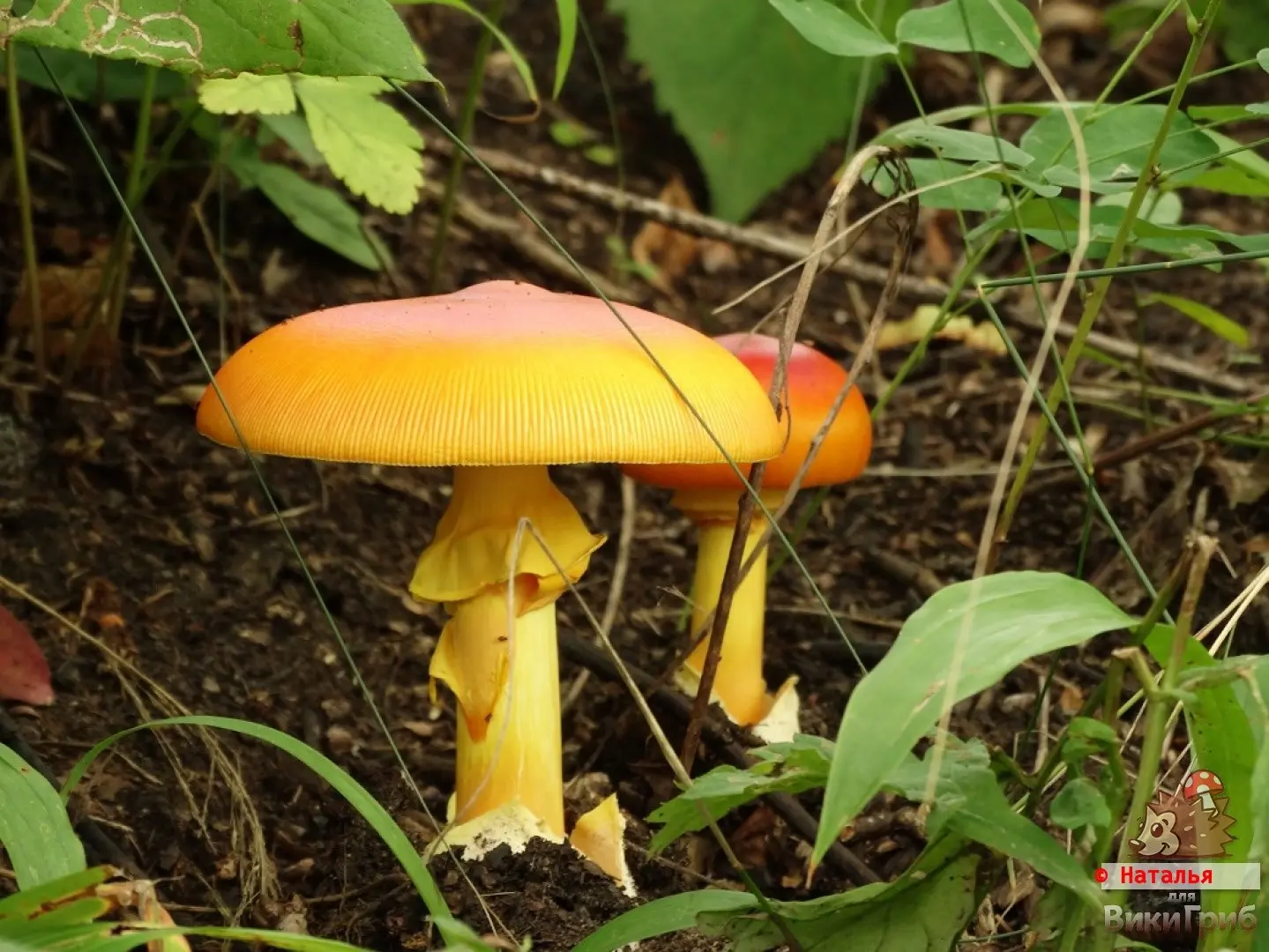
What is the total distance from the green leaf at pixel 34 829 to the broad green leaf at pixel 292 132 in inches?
74.3

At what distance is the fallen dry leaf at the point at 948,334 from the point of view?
3.93 metres

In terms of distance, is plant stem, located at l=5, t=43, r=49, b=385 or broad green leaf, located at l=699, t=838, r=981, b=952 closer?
broad green leaf, located at l=699, t=838, r=981, b=952

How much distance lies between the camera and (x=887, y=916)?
1.47 meters

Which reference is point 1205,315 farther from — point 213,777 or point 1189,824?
point 213,777

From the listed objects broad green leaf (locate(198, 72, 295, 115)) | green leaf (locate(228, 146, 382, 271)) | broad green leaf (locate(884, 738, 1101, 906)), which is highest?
broad green leaf (locate(198, 72, 295, 115))

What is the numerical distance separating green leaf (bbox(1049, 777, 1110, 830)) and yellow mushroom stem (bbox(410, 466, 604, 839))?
91 centimetres

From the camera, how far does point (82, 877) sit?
3.92 ft

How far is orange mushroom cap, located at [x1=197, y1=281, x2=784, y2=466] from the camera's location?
1592mm

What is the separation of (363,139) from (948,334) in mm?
1996

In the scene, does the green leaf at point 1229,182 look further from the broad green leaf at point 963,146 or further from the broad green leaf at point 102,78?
the broad green leaf at point 102,78

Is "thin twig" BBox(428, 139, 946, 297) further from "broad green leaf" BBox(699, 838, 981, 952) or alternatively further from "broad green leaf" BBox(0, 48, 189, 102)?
"broad green leaf" BBox(699, 838, 981, 952)

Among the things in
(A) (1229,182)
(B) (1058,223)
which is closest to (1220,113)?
(A) (1229,182)

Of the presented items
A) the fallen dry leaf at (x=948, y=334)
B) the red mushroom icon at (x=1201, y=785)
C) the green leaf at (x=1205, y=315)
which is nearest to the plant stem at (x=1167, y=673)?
the red mushroom icon at (x=1201, y=785)

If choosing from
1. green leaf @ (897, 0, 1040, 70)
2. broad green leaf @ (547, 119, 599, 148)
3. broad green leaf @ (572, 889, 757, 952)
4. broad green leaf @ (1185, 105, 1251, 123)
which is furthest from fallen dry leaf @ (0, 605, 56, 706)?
broad green leaf @ (547, 119, 599, 148)
